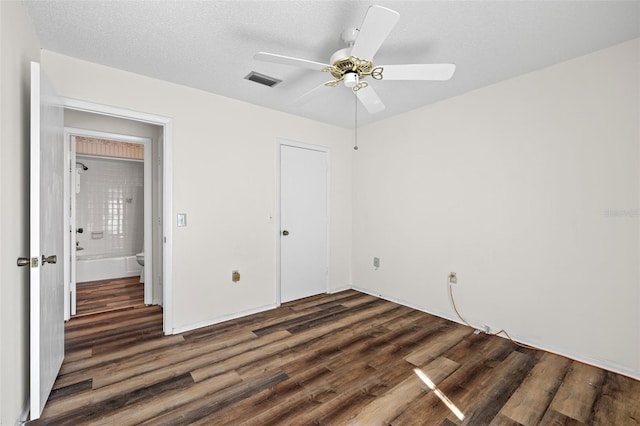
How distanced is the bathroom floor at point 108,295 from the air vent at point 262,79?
3204 mm

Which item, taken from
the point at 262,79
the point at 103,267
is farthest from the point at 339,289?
the point at 103,267

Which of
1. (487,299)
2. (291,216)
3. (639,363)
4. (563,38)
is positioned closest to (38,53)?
(291,216)

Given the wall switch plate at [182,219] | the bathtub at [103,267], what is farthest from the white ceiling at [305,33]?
the bathtub at [103,267]

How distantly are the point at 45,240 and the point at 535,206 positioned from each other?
379 cm

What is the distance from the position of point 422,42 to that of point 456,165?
1.52m

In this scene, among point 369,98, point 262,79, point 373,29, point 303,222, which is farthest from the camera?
point 303,222

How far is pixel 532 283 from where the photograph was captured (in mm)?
2672

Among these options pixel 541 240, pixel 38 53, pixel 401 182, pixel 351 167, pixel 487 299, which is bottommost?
pixel 487 299

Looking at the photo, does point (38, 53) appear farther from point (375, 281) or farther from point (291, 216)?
point (375, 281)

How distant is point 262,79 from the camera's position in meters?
2.79

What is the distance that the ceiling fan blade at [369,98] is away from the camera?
229 centimetres

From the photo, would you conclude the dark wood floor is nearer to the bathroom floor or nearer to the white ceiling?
the bathroom floor

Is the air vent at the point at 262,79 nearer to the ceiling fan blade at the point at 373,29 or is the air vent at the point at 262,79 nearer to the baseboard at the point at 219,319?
the ceiling fan blade at the point at 373,29

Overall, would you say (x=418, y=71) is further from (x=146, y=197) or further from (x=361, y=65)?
(x=146, y=197)
